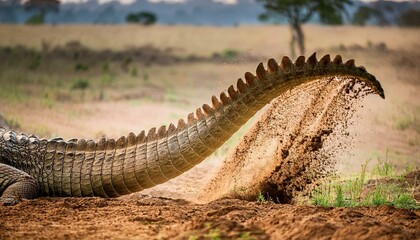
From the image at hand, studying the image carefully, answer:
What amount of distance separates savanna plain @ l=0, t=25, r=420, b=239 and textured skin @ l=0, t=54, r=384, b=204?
0.31m

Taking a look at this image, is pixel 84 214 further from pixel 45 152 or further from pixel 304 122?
pixel 304 122

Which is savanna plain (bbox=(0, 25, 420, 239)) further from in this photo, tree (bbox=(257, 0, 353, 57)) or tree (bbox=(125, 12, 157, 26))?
tree (bbox=(125, 12, 157, 26))

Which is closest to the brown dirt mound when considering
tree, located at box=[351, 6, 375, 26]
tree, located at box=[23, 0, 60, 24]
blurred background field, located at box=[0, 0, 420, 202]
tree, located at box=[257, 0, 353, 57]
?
blurred background field, located at box=[0, 0, 420, 202]

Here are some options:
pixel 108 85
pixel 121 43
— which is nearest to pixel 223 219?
pixel 108 85

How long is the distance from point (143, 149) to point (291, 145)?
5.15 ft

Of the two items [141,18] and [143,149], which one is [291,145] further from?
[141,18]

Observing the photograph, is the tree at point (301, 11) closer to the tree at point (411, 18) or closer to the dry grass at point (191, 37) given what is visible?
the dry grass at point (191, 37)

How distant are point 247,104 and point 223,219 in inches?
77.4

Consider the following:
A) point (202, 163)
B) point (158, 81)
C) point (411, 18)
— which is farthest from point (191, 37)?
point (202, 163)

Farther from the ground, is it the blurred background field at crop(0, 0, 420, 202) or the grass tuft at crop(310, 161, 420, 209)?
the blurred background field at crop(0, 0, 420, 202)

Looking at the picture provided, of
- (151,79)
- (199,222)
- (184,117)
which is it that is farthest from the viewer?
(151,79)

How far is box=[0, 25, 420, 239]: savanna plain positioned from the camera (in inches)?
189

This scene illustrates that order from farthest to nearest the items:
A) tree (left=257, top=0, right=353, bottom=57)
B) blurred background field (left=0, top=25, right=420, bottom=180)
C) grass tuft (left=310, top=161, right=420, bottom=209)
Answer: tree (left=257, top=0, right=353, bottom=57) < blurred background field (left=0, top=25, right=420, bottom=180) < grass tuft (left=310, top=161, right=420, bottom=209)

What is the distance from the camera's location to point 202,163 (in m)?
10.1
